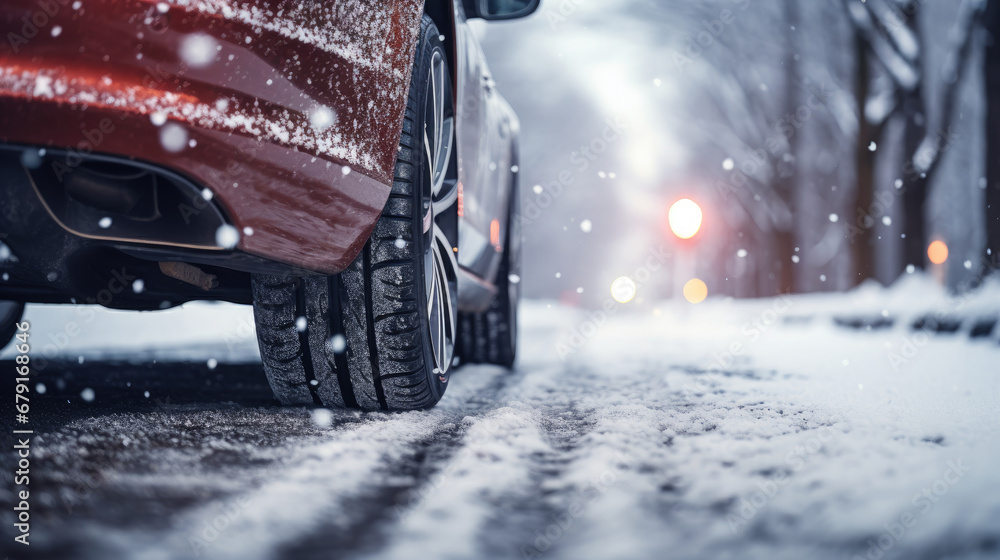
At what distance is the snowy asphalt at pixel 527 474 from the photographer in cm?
106

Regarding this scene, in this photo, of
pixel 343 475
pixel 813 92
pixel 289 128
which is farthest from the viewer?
pixel 813 92

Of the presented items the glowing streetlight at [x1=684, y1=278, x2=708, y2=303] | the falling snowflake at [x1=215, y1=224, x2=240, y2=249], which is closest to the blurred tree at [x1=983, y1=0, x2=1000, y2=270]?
the falling snowflake at [x1=215, y1=224, x2=240, y2=249]

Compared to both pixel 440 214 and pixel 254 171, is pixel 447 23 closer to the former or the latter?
pixel 440 214

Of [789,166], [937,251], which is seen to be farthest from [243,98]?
[937,251]

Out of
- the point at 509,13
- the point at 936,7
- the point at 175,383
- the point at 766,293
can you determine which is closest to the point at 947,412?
the point at 509,13

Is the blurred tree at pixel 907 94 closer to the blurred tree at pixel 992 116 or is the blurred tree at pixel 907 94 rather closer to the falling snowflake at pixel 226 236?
the blurred tree at pixel 992 116

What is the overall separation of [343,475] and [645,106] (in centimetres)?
1857

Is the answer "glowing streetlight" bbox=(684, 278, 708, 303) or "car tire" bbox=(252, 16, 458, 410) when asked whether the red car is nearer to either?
"car tire" bbox=(252, 16, 458, 410)

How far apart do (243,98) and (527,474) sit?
0.92m

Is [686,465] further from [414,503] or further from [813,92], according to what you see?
[813,92]

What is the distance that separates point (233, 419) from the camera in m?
1.91

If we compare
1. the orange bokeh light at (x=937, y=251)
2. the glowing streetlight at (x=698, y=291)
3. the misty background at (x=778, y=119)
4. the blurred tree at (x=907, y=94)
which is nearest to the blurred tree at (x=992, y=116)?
the misty background at (x=778, y=119)

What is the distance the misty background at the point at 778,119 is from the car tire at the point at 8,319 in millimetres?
2344

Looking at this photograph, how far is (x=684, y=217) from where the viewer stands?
8.10 meters
